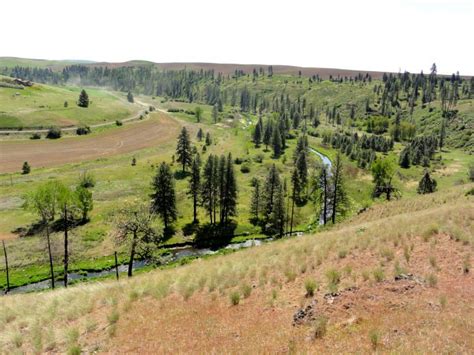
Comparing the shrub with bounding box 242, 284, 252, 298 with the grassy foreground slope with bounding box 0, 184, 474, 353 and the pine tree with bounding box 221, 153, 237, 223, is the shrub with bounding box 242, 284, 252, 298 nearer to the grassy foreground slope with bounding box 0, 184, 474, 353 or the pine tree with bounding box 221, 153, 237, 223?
the grassy foreground slope with bounding box 0, 184, 474, 353

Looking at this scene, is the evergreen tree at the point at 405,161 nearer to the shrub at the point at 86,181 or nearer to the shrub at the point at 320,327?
the shrub at the point at 86,181

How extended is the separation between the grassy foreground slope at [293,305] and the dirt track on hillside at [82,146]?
88481mm

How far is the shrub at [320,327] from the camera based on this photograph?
11711mm

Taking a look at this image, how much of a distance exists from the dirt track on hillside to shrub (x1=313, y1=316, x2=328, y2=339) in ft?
321

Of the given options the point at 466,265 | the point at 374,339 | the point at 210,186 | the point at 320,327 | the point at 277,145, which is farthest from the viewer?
the point at 277,145

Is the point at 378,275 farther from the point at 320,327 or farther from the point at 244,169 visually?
the point at 244,169

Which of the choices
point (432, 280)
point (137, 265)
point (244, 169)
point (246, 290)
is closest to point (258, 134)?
point (244, 169)

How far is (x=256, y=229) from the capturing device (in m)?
65.4

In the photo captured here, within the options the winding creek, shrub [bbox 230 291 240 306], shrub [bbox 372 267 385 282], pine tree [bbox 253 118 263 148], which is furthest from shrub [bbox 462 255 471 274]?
pine tree [bbox 253 118 263 148]

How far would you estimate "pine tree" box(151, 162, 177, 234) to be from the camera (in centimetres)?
6272

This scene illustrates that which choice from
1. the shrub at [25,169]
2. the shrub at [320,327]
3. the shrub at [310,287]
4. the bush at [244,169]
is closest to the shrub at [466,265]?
the shrub at [310,287]

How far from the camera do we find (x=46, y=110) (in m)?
146

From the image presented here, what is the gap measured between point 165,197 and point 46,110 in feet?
373

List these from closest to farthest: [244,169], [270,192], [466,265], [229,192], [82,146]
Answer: [466,265] → [229,192] → [270,192] → [244,169] → [82,146]
